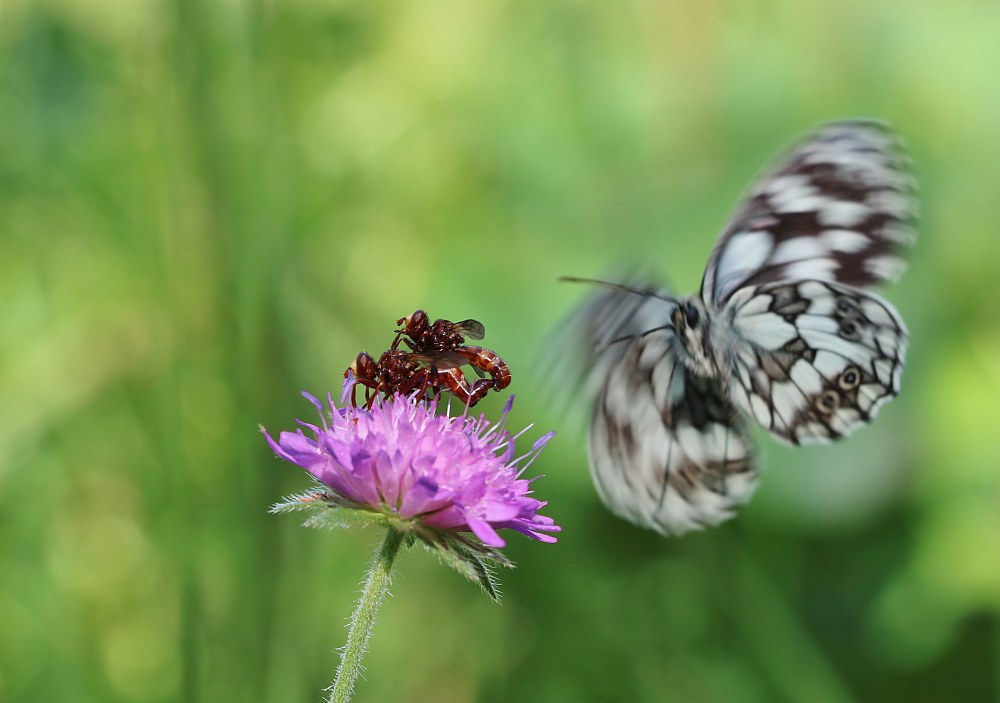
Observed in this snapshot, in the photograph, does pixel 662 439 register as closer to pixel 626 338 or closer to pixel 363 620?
pixel 626 338

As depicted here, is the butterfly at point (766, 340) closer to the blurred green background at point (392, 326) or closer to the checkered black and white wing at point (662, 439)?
the checkered black and white wing at point (662, 439)

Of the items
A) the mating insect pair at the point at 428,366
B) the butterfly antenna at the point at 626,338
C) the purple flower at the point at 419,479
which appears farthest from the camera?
the butterfly antenna at the point at 626,338

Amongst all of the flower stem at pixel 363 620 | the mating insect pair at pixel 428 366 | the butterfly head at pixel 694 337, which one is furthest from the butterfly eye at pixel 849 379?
Result: the flower stem at pixel 363 620

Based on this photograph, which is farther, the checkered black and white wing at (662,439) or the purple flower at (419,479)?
the checkered black and white wing at (662,439)

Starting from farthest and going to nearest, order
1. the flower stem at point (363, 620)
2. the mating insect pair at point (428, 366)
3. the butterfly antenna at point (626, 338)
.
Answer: the butterfly antenna at point (626, 338)
the mating insect pair at point (428, 366)
the flower stem at point (363, 620)

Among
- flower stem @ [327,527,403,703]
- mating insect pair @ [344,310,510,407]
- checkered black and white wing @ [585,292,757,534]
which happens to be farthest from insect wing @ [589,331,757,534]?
flower stem @ [327,527,403,703]

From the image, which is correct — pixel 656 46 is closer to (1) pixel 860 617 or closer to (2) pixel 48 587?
(1) pixel 860 617

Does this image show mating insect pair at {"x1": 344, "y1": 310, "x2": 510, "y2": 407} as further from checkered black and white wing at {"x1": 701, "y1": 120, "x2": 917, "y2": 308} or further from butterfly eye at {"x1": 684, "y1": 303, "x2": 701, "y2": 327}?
checkered black and white wing at {"x1": 701, "y1": 120, "x2": 917, "y2": 308}
